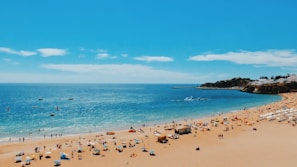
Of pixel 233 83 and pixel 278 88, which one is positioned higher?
pixel 233 83

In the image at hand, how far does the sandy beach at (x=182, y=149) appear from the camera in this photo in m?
22.4

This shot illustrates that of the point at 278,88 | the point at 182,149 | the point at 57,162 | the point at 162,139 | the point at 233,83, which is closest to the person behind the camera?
the point at 57,162

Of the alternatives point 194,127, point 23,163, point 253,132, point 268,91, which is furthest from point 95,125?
point 268,91

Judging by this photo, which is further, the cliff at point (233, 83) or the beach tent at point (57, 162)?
the cliff at point (233, 83)

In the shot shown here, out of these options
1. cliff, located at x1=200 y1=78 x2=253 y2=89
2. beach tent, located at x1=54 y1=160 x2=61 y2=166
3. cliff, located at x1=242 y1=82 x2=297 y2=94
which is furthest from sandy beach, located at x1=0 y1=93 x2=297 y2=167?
cliff, located at x1=200 y1=78 x2=253 y2=89

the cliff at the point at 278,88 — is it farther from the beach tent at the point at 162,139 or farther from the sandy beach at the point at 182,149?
the beach tent at the point at 162,139

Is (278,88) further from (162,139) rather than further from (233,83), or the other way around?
(162,139)

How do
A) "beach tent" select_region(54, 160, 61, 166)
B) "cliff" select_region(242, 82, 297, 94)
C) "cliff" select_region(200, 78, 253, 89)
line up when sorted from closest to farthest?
1. "beach tent" select_region(54, 160, 61, 166)
2. "cliff" select_region(242, 82, 297, 94)
3. "cliff" select_region(200, 78, 253, 89)

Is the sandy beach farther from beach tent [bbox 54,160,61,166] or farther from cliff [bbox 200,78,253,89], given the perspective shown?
cliff [bbox 200,78,253,89]

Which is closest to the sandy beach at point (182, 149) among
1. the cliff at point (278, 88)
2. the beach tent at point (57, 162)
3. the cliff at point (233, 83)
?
the beach tent at point (57, 162)

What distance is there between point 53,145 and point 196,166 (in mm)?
18207

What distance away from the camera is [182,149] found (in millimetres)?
26719

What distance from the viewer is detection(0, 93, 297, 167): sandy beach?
22.4 metres

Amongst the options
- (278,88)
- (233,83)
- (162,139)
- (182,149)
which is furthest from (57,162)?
(233,83)
